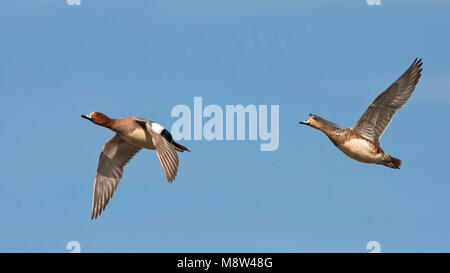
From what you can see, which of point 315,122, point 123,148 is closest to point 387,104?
point 315,122

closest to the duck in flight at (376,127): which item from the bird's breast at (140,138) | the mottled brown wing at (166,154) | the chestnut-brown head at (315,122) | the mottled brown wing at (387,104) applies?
the mottled brown wing at (387,104)

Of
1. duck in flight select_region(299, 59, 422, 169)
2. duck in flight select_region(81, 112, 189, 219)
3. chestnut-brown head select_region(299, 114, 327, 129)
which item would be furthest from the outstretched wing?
duck in flight select_region(299, 59, 422, 169)

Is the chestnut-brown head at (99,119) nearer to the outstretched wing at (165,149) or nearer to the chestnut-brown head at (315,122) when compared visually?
the outstretched wing at (165,149)

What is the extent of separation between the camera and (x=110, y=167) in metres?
17.8

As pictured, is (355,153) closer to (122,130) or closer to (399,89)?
(399,89)

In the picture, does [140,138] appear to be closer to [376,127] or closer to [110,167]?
[110,167]

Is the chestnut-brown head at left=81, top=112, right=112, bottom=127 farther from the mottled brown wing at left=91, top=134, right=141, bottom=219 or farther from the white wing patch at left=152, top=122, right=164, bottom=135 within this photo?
the white wing patch at left=152, top=122, right=164, bottom=135

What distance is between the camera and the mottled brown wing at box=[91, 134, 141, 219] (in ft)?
57.3

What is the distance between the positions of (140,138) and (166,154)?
154cm

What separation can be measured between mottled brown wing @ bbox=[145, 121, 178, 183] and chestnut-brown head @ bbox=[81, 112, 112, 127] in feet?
4.59

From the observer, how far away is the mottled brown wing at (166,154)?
47.4 ft

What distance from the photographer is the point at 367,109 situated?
16.0 meters
